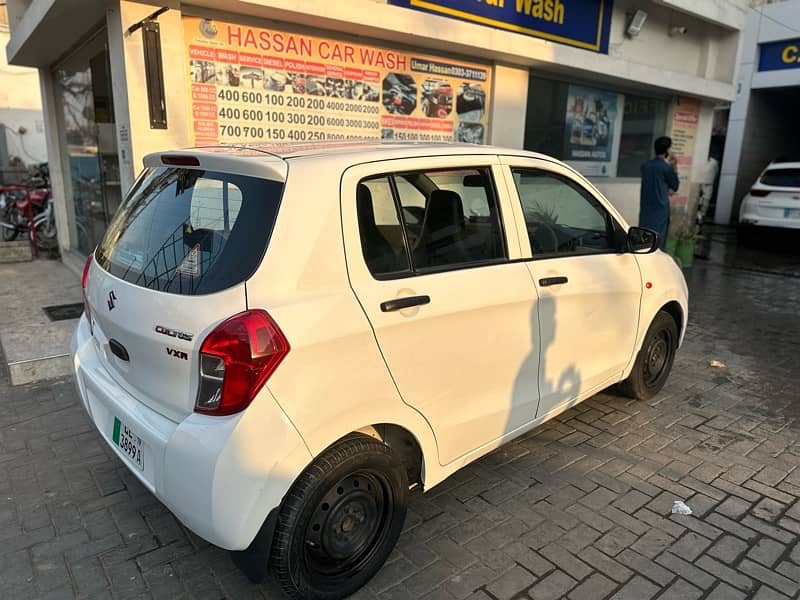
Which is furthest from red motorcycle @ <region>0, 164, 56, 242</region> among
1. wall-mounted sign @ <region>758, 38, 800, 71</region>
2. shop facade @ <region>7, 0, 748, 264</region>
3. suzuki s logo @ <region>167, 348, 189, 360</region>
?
wall-mounted sign @ <region>758, 38, 800, 71</region>

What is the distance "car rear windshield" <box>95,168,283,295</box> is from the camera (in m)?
2.16

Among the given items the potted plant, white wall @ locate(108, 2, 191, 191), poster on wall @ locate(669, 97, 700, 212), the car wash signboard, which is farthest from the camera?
poster on wall @ locate(669, 97, 700, 212)

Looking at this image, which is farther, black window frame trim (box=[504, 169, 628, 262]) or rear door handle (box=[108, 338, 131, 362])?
black window frame trim (box=[504, 169, 628, 262])

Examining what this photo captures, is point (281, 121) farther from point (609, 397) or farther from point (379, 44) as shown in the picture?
point (609, 397)

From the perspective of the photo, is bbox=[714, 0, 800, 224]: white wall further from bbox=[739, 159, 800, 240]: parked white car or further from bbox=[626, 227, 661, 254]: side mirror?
bbox=[626, 227, 661, 254]: side mirror

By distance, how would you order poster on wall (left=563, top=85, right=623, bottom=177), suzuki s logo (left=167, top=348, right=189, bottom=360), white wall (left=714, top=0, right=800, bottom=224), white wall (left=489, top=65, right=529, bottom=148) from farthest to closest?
1. white wall (left=714, top=0, right=800, bottom=224)
2. poster on wall (left=563, top=85, right=623, bottom=177)
3. white wall (left=489, top=65, right=529, bottom=148)
4. suzuki s logo (left=167, top=348, right=189, bottom=360)

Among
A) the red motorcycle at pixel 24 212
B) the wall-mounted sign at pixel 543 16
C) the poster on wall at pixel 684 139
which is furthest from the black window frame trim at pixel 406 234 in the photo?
the poster on wall at pixel 684 139

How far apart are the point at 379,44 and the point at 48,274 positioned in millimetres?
5276

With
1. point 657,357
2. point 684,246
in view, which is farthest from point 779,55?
point 657,357

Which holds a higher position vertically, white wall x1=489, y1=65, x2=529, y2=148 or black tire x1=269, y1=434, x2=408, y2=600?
white wall x1=489, y1=65, x2=529, y2=148

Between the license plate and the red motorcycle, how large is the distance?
9.12m

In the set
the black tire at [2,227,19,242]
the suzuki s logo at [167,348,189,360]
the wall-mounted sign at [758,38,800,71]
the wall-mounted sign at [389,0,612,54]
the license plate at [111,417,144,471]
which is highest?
the wall-mounted sign at [758,38,800,71]

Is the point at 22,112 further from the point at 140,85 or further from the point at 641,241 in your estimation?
the point at 641,241

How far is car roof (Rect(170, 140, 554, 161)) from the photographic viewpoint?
8.18ft
